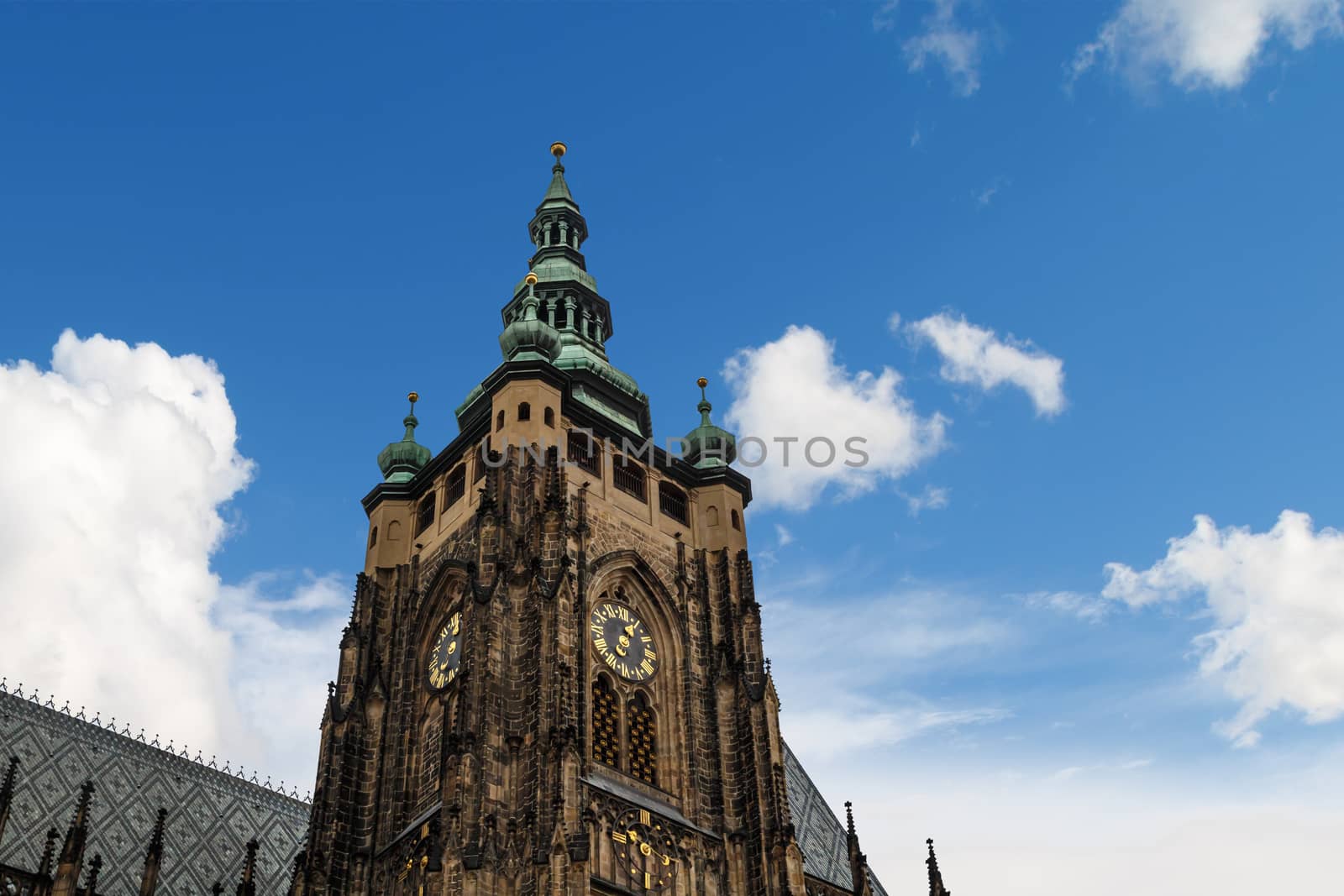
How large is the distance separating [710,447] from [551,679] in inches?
589

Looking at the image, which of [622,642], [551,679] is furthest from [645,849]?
[622,642]

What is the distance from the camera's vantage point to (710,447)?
5266 cm

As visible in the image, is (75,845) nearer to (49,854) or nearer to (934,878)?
(49,854)

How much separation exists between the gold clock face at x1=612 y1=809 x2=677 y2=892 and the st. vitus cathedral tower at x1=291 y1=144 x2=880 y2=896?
2.1 inches

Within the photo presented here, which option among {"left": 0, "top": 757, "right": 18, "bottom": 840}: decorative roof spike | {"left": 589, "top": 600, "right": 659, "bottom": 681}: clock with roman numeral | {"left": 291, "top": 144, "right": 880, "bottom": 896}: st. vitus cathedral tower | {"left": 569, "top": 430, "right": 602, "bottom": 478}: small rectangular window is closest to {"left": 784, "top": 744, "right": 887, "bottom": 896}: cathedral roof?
{"left": 291, "top": 144, "right": 880, "bottom": 896}: st. vitus cathedral tower

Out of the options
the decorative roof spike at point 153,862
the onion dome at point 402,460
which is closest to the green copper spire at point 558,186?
the onion dome at point 402,460

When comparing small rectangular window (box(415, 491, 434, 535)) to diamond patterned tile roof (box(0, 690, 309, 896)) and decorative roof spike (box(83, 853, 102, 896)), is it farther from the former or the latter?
decorative roof spike (box(83, 853, 102, 896))

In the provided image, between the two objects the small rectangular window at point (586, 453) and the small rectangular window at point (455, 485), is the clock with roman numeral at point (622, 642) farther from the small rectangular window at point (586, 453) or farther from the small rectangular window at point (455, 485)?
the small rectangular window at point (455, 485)

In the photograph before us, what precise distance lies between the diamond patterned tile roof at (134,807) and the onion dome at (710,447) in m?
19.4

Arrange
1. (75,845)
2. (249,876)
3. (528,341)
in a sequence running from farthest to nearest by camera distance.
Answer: (528,341) < (249,876) < (75,845)

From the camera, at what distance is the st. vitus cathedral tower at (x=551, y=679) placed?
1507 inches

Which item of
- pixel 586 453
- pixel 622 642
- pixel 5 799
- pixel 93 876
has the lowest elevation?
pixel 93 876

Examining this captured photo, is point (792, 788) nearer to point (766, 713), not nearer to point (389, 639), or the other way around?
point (766, 713)

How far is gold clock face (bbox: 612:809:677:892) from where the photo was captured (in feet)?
129
